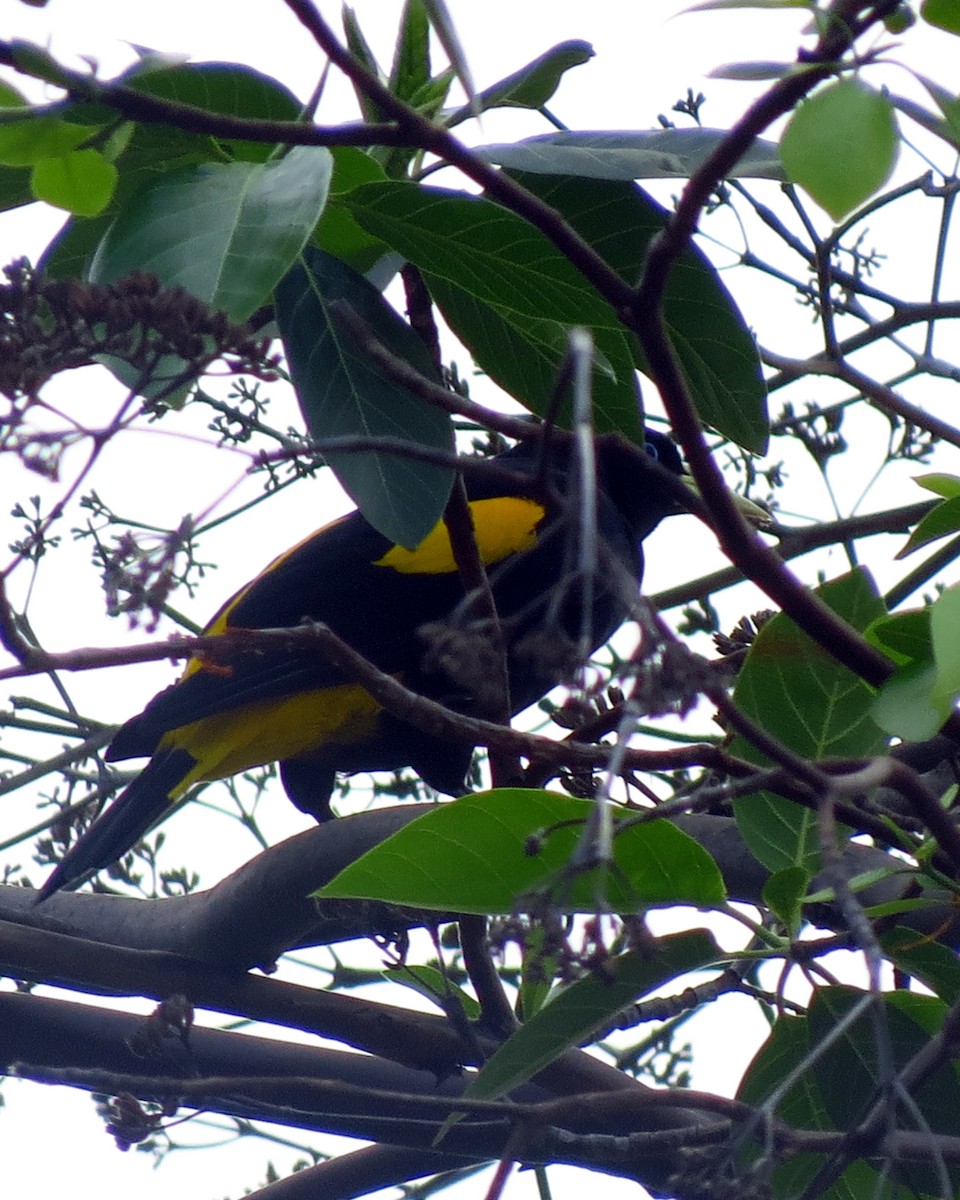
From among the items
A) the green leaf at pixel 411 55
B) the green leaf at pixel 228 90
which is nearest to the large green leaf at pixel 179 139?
the green leaf at pixel 228 90

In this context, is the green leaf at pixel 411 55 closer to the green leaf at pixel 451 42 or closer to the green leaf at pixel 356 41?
the green leaf at pixel 356 41

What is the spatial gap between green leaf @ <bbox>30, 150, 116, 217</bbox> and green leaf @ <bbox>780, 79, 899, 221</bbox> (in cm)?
40

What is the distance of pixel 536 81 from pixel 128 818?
1380 millimetres

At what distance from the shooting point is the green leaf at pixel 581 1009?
44.4 inches

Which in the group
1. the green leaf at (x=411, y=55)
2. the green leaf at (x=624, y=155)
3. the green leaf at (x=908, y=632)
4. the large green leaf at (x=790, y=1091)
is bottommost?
the large green leaf at (x=790, y=1091)

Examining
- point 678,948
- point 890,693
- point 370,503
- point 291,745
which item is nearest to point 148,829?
point 291,745

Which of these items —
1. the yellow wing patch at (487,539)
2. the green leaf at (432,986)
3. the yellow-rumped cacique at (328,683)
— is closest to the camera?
the green leaf at (432,986)

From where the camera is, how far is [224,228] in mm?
1118

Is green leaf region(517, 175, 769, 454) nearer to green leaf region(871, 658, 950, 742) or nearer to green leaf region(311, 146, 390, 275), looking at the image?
green leaf region(311, 146, 390, 275)

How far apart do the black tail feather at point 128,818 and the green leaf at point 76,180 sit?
1357 mm

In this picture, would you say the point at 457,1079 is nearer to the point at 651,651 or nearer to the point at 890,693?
the point at 890,693

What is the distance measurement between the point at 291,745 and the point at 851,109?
205 centimetres

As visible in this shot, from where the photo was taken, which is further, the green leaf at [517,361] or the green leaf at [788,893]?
the green leaf at [517,361]

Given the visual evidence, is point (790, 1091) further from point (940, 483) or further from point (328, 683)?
point (328, 683)
